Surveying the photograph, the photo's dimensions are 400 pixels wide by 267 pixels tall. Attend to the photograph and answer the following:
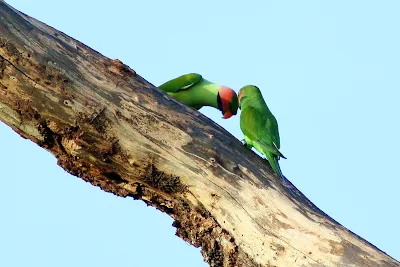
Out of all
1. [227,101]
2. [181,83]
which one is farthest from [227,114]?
[181,83]

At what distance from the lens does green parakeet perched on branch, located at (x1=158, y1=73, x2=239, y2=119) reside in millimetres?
6895

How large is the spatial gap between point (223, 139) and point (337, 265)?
144cm

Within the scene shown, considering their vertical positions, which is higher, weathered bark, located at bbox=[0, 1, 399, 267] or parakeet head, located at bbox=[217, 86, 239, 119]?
parakeet head, located at bbox=[217, 86, 239, 119]

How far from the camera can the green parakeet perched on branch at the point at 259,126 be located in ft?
18.5

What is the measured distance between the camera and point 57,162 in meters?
4.98

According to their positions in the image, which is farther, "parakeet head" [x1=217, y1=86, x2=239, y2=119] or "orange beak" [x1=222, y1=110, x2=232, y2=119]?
"orange beak" [x1=222, y1=110, x2=232, y2=119]

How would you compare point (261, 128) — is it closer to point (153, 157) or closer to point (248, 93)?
point (248, 93)

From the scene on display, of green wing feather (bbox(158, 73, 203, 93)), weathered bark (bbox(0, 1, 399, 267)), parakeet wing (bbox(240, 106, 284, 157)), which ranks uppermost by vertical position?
green wing feather (bbox(158, 73, 203, 93))

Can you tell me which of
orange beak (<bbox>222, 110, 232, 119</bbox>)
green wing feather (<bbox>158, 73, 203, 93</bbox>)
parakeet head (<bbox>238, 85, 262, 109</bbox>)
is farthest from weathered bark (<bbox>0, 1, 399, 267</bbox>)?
orange beak (<bbox>222, 110, 232, 119</bbox>)

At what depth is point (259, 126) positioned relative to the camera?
6074 millimetres

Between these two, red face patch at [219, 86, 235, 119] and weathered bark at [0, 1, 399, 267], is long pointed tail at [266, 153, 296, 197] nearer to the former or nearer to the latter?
weathered bark at [0, 1, 399, 267]

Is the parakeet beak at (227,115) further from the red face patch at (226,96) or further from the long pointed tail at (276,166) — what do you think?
the long pointed tail at (276,166)

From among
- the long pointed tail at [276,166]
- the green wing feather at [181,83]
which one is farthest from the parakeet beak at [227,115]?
the long pointed tail at [276,166]

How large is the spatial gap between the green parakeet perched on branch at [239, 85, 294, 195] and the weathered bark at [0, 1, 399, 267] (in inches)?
20.6
